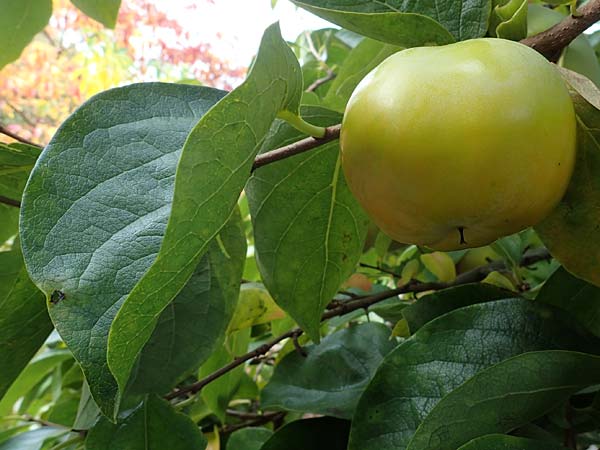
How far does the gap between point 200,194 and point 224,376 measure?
1.72ft

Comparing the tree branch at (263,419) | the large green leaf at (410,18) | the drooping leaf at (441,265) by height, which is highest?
the large green leaf at (410,18)

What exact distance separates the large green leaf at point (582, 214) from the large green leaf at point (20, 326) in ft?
1.38

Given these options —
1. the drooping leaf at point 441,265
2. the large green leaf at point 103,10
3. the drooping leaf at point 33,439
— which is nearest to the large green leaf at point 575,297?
the drooping leaf at point 441,265

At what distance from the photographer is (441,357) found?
0.50m

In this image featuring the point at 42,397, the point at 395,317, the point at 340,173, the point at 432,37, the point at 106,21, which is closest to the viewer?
the point at 432,37

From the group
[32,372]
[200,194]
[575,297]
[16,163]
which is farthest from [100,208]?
[32,372]

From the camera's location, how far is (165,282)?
1.08ft

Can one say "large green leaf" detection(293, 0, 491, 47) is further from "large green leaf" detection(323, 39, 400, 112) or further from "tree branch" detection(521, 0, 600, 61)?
"large green leaf" detection(323, 39, 400, 112)

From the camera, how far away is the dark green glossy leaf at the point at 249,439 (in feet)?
2.43

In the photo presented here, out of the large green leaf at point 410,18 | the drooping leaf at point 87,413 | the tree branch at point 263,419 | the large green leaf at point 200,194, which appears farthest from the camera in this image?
the tree branch at point 263,419

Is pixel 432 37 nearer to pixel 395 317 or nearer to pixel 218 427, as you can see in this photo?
pixel 395 317

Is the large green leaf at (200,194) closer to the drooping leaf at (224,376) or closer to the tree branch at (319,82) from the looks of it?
the drooping leaf at (224,376)

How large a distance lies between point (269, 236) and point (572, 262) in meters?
0.25

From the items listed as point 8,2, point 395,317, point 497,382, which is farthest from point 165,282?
point 8,2
